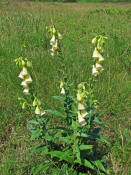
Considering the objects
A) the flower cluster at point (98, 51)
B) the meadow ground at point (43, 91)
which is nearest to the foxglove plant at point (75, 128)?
the flower cluster at point (98, 51)

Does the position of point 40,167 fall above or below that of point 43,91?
below

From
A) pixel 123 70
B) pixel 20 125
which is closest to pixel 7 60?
pixel 20 125

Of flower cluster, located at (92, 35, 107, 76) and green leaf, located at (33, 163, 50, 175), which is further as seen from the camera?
green leaf, located at (33, 163, 50, 175)

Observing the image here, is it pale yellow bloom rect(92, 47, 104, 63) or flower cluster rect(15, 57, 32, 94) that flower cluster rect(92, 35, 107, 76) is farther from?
flower cluster rect(15, 57, 32, 94)

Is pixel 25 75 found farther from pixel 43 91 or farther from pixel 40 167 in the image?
pixel 43 91

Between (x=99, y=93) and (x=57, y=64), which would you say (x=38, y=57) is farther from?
(x=99, y=93)

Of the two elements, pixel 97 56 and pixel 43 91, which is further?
pixel 43 91

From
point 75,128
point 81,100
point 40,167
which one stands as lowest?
point 40,167

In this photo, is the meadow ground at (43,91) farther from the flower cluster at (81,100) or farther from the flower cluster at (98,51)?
the flower cluster at (81,100)

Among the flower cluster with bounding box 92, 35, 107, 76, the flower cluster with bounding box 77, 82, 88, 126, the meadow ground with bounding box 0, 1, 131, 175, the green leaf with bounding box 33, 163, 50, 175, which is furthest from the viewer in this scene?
the meadow ground with bounding box 0, 1, 131, 175

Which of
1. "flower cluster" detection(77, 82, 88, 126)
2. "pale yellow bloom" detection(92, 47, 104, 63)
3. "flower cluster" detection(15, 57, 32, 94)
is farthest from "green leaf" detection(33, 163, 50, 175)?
"pale yellow bloom" detection(92, 47, 104, 63)

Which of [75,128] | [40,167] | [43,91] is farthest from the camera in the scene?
[43,91]

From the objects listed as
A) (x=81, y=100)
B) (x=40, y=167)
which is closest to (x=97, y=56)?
(x=81, y=100)

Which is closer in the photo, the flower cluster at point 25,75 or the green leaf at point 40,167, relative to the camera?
the flower cluster at point 25,75
